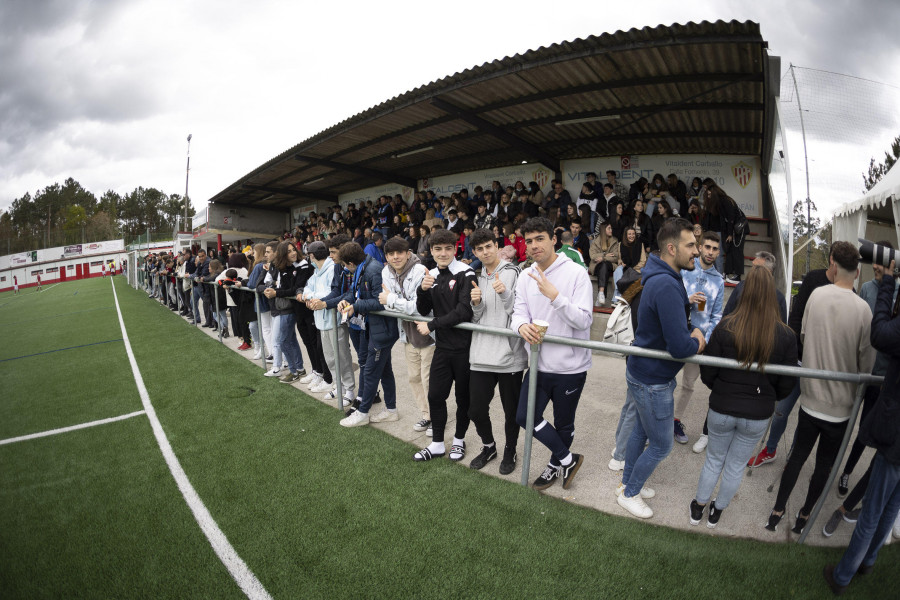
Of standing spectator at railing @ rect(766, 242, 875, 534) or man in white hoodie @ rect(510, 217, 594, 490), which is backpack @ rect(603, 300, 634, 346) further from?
standing spectator at railing @ rect(766, 242, 875, 534)

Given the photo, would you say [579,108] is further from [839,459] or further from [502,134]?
[839,459]

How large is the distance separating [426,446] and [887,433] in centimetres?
307

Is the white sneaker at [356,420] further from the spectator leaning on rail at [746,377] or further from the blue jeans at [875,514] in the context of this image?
the blue jeans at [875,514]

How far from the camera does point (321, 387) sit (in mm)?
5527

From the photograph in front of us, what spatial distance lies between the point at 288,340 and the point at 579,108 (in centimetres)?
665

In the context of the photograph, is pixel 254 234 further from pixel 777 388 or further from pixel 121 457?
pixel 777 388

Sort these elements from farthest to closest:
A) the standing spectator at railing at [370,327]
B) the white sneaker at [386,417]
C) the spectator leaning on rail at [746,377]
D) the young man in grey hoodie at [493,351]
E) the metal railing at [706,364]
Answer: the white sneaker at [386,417]
the standing spectator at railing at [370,327]
the young man in grey hoodie at [493,351]
the spectator leaning on rail at [746,377]
the metal railing at [706,364]

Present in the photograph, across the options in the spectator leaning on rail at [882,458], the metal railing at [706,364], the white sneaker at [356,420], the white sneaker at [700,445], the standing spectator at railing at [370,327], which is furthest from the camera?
the white sneaker at [356,420]

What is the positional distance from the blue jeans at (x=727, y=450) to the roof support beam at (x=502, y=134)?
23.7 ft

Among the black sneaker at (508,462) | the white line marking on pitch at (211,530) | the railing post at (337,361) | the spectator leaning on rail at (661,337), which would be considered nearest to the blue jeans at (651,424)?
the spectator leaning on rail at (661,337)

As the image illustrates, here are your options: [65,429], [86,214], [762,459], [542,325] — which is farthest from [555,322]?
[86,214]

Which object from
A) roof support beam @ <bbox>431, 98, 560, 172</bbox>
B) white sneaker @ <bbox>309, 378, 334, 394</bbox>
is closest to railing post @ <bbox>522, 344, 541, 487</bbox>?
white sneaker @ <bbox>309, 378, 334, 394</bbox>

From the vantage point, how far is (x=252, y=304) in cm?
720

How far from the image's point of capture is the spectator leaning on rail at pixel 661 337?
7.73 ft
